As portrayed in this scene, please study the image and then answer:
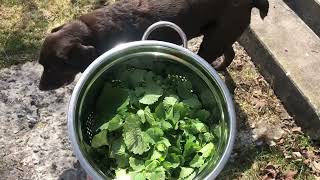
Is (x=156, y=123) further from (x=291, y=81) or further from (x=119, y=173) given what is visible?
(x=291, y=81)

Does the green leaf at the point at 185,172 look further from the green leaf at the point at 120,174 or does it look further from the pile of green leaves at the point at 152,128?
the green leaf at the point at 120,174

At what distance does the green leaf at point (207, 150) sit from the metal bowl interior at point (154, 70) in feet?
0.17

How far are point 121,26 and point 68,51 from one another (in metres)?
0.43

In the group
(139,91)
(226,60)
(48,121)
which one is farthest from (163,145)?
(226,60)

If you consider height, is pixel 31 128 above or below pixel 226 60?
below

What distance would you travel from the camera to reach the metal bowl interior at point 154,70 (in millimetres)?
2945

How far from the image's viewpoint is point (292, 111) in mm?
4301

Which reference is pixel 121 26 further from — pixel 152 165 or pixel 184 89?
pixel 152 165

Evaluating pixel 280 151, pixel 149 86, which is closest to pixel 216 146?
pixel 149 86

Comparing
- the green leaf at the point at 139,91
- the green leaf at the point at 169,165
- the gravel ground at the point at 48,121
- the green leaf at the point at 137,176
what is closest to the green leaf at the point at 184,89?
the green leaf at the point at 139,91

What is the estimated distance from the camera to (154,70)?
3373 mm

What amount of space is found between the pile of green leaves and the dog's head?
19.1 inches

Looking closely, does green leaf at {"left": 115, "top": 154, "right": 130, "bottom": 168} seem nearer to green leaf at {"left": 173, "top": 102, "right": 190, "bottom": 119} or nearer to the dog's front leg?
green leaf at {"left": 173, "top": 102, "right": 190, "bottom": 119}

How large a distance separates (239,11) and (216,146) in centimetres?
125
